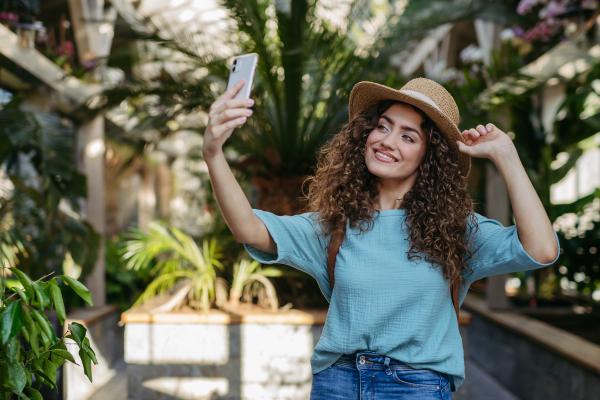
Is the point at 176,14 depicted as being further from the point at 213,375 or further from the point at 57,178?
the point at 213,375

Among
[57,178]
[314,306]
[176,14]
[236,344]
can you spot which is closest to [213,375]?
[236,344]

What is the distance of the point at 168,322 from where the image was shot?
11.8ft

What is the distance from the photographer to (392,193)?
4.91ft

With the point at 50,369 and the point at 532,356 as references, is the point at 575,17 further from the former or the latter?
the point at 50,369

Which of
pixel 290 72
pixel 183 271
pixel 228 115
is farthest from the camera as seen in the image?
pixel 183 271

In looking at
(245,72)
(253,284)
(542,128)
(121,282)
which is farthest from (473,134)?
(121,282)

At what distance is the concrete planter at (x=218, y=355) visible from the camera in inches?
140

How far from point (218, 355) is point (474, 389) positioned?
219cm

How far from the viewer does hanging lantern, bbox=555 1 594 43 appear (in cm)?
411

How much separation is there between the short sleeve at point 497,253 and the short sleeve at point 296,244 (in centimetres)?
40

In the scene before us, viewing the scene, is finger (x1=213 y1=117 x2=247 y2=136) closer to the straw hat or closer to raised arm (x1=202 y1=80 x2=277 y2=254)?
raised arm (x1=202 y1=80 x2=277 y2=254)

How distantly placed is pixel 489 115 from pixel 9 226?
3.90 m

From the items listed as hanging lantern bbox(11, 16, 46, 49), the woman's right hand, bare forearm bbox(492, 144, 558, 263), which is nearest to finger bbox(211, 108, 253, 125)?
the woman's right hand

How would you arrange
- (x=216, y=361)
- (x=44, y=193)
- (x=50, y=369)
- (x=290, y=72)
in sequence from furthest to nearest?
(x=290, y=72) → (x=216, y=361) → (x=44, y=193) → (x=50, y=369)
